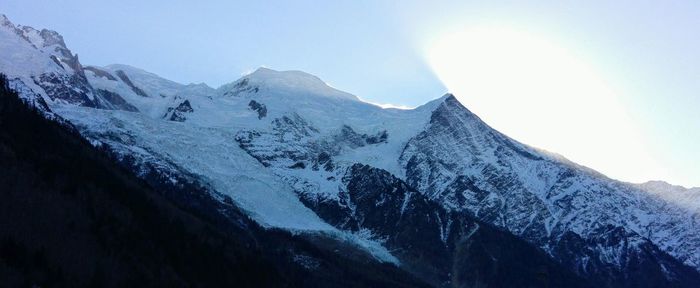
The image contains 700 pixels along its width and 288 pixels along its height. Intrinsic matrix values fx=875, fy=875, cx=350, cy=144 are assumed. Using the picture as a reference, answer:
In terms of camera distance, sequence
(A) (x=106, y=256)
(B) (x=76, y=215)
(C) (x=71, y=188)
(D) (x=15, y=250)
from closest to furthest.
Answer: (D) (x=15, y=250), (A) (x=106, y=256), (B) (x=76, y=215), (C) (x=71, y=188)

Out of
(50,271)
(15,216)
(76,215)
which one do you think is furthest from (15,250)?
(76,215)

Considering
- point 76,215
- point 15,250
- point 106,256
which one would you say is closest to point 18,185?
point 76,215

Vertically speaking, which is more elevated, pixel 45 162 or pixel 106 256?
pixel 45 162

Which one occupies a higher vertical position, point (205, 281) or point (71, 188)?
point (71, 188)

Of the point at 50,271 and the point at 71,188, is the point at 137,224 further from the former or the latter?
the point at 50,271

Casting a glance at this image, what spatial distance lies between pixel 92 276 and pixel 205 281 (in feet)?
152

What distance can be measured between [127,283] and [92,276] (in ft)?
30.5

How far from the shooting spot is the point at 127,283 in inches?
6280

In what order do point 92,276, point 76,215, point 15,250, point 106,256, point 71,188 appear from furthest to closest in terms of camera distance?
point 71,188
point 76,215
point 106,256
point 92,276
point 15,250

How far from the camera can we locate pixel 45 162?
19762 centimetres

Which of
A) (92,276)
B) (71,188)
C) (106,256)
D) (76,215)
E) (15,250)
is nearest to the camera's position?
(15,250)

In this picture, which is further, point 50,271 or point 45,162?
point 45,162

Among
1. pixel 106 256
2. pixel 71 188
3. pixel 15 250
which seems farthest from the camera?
pixel 71 188

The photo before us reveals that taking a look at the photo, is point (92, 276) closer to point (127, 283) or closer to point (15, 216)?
point (127, 283)
